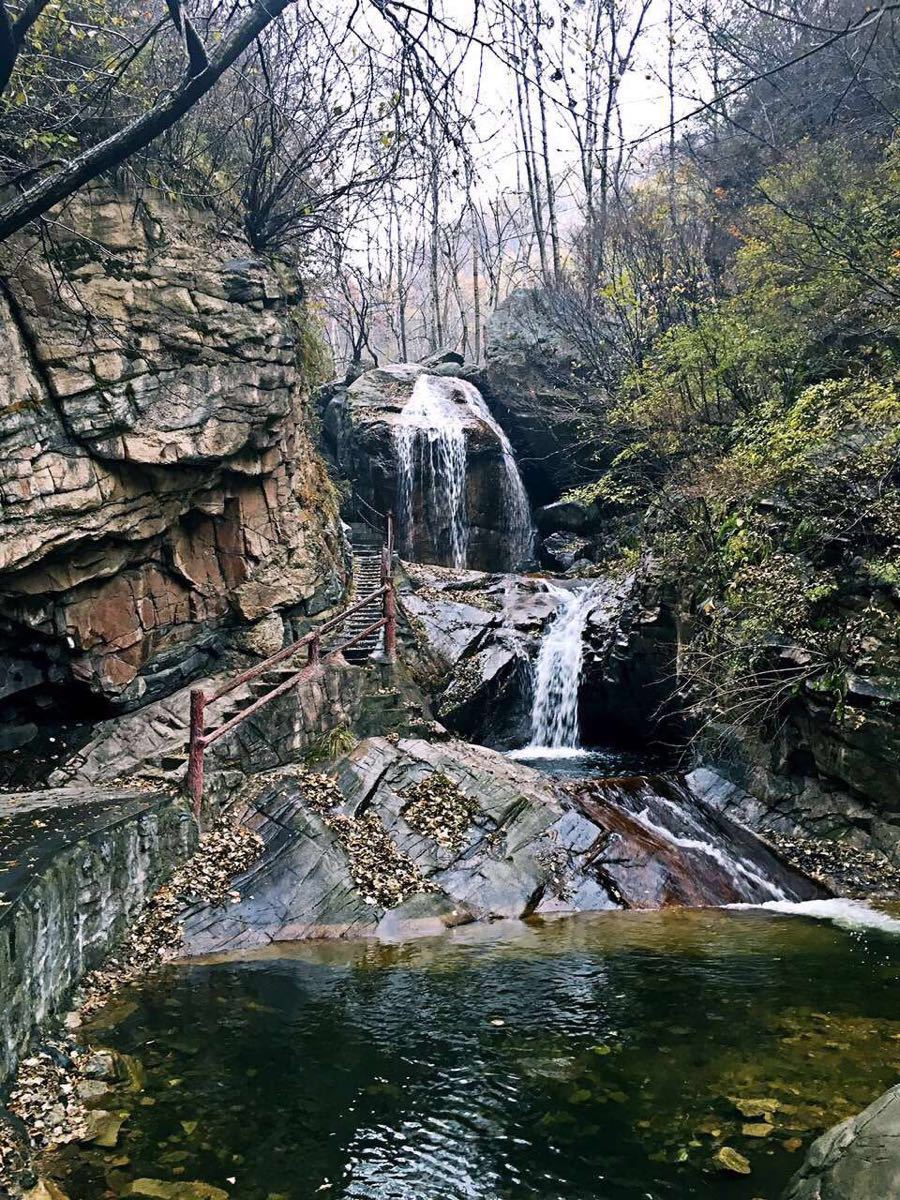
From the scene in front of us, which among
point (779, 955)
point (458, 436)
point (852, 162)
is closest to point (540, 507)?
point (458, 436)

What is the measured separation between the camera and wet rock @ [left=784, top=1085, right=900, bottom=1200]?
2438mm

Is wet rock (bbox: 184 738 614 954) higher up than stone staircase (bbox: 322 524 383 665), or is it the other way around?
stone staircase (bbox: 322 524 383 665)

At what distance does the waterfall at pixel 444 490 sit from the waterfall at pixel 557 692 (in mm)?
5806

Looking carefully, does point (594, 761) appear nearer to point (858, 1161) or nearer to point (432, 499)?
point (432, 499)

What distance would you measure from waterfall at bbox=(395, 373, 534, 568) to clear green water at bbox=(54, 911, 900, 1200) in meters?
13.0

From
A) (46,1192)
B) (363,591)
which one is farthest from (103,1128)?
(363,591)

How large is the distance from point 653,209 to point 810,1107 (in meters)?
16.3

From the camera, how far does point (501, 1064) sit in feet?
14.4

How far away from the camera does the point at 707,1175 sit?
3.42 m

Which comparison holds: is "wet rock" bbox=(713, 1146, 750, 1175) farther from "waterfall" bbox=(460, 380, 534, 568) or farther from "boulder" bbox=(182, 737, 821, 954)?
"waterfall" bbox=(460, 380, 534, 568)

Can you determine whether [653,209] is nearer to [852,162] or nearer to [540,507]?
[852,162]

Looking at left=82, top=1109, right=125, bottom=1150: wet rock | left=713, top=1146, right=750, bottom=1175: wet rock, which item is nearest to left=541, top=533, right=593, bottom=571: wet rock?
left=713, top=1146, right=750, bottom=1175: wet rock

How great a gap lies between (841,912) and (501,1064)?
437cm

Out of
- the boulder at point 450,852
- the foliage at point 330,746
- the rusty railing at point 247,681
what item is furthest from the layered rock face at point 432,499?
the boulder at point 450,852
